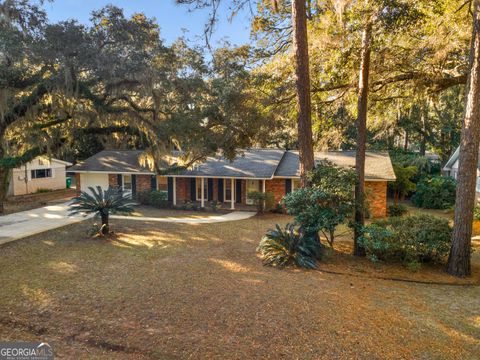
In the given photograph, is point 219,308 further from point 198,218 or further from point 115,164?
point 115,164

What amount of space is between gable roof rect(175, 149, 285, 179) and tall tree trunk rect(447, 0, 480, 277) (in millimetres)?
9107

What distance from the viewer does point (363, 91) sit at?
9.05m

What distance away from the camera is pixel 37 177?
72.8ft

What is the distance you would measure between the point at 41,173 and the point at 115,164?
706 cm

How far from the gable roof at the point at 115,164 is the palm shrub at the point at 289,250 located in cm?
1100

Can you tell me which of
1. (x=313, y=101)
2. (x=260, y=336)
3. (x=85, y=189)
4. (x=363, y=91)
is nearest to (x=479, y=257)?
(x=363, y=91)

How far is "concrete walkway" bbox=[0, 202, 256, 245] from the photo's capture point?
444 inches

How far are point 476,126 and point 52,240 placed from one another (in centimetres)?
1261

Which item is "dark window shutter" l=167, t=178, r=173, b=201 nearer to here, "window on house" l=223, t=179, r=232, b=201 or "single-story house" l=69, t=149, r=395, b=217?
"single-story house" l=69, t=149, r=395, b=217

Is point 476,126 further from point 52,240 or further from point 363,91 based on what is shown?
point 52,240

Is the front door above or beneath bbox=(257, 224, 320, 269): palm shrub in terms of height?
above

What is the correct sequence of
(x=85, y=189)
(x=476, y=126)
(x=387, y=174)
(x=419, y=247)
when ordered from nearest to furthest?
(x=476, y=126) < (x=419, y=247) < (x=387, y=174) < (x=85, y=189)

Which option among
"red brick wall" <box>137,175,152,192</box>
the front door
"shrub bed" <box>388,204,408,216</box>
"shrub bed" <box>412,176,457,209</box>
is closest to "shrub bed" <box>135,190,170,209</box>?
"red brick wall" <box>137,175,152,192</box>

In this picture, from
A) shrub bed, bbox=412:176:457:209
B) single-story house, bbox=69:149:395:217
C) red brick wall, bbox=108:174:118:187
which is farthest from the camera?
red brick wall, bbox=108:174:118:187
